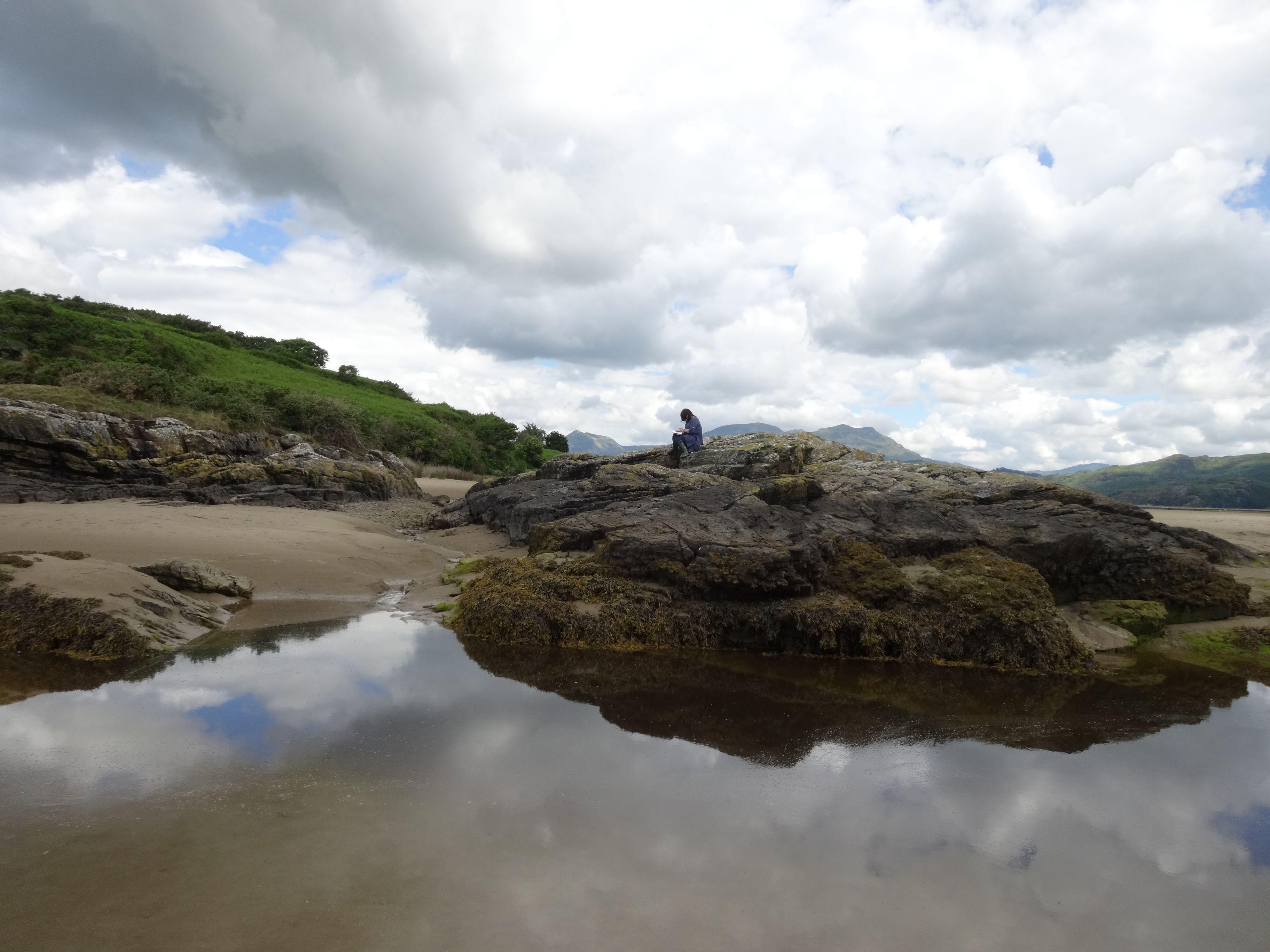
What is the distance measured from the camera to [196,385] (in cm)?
2827

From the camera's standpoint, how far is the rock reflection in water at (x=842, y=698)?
17.5 feet

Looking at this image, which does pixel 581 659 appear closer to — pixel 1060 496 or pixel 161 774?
pixel 161 774

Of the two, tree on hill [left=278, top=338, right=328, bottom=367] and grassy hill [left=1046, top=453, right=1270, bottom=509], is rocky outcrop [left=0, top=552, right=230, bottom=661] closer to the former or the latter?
grassy hill [left=1046, top=453, right=1270, bottom=509]

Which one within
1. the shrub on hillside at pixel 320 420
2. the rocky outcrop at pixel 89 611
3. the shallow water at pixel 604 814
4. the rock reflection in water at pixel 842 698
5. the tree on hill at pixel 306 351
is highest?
the tree on hill at pixel 306 351

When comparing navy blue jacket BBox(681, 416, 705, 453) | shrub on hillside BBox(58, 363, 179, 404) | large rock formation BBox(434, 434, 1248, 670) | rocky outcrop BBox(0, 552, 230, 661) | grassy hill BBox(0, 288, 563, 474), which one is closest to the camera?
rocky outcrop BBox(0, 552, 230, 661)

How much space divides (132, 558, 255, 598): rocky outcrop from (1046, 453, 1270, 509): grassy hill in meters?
25.8

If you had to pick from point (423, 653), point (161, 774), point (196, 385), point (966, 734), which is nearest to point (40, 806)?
point (161, 774)

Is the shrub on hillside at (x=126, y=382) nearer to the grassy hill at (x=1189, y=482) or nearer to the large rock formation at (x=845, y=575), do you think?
the large rock formation at (x=845, y=575)

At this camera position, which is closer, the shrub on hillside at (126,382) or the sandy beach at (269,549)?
the sandy beach at (269,549)

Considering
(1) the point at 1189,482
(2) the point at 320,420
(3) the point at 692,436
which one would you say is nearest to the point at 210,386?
(2) the point at 320,420

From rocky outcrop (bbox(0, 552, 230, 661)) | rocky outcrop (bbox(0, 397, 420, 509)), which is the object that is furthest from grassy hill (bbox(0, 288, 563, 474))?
rocky outcrop (bbox(0, 552, 230, 661))

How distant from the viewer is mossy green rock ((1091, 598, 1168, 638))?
8766 millimetres

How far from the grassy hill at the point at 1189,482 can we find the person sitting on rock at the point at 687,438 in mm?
15620

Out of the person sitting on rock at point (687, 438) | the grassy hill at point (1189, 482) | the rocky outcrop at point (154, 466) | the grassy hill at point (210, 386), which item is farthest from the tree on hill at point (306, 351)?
the grassy hill at point (1189, 482)
